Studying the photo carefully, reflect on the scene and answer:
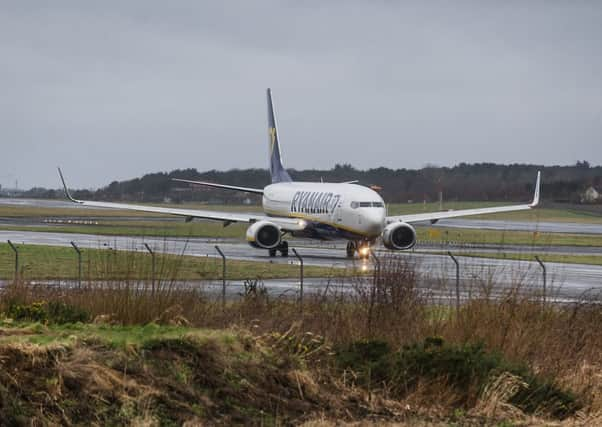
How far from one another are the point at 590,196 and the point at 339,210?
74.3 meters

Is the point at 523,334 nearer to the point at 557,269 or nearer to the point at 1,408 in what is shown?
the point at 1,408

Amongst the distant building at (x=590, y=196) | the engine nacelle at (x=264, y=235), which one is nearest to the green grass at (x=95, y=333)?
the engine nacelle at (x=264, y=235)

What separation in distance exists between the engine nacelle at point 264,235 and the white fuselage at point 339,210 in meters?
2.19

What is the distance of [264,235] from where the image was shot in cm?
4731

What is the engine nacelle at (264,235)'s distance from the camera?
4697 centimetres

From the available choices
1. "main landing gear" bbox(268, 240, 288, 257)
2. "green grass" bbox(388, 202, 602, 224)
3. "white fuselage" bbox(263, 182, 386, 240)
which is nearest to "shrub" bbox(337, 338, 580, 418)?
"white fuselage" bbox(263, 182, 386, 240)

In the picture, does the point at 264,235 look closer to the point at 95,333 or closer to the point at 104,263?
the point at 104,263

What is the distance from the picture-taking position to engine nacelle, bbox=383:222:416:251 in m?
47.4

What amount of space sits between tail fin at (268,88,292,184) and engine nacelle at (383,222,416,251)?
14641mm

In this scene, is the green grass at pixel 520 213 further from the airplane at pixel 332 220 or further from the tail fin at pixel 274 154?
the airplane at pixel 332 220

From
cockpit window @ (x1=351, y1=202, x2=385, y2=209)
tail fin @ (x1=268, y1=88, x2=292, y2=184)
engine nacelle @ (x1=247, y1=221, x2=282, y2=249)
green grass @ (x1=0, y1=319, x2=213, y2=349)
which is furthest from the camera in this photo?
tail fin @ (x1=268, y1=88, x2=292, y2=184)

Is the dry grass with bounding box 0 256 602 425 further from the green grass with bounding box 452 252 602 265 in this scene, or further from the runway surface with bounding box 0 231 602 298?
the green grass with bounding box 452 252 602 265

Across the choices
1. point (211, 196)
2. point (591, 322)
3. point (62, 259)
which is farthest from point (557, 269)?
point (211, 196)

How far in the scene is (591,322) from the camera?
1845cm
